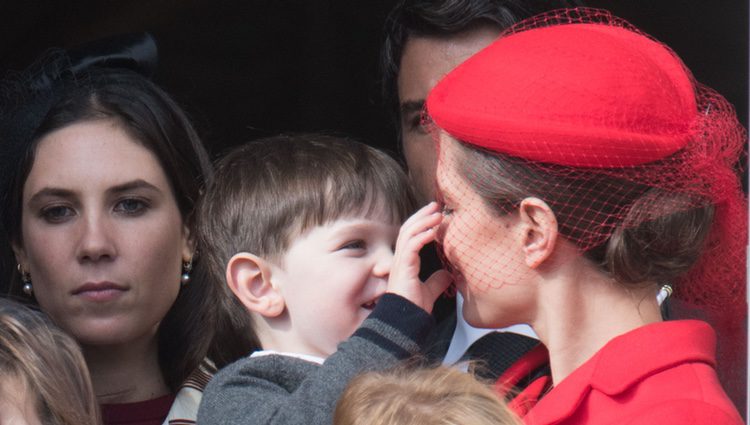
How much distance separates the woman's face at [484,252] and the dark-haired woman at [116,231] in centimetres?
60

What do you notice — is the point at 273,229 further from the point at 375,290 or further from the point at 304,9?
the point at 304,9

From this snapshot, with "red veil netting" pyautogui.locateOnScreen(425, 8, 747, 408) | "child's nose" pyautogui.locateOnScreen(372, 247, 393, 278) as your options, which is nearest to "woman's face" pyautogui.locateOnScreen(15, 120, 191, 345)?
"child's nose" pyautogui.locateOnScreen(372, 247, 393, 278)

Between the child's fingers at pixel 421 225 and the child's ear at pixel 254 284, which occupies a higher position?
the child's fingers at pixel 421 225

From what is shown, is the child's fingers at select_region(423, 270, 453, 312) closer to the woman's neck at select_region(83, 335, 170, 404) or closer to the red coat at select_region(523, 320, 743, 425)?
the red coat at select_region(523, 320, 743, 425)

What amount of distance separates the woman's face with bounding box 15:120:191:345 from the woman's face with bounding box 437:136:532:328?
70 cm

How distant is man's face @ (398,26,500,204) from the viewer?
9.77 feet

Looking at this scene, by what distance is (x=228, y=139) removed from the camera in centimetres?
408

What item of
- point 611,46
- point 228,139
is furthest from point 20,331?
point 228,139

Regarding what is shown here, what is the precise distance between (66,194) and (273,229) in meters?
0.48

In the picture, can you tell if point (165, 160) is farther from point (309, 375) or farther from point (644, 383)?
point (644, 383)

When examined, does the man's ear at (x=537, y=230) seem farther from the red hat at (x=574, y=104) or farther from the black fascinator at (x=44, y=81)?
the black fascinator at (x=44, y=81)

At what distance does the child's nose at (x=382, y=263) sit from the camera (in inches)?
90.1

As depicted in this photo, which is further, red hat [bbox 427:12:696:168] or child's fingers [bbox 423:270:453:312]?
child's fingers [bbox 423:270:453:312]

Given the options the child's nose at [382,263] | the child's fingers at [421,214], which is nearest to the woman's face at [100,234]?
the child's nose at [382,263]
